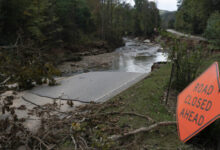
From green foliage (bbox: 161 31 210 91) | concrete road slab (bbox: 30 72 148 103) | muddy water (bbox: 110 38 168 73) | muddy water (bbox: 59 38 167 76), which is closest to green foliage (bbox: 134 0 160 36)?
muddy water (bbox: 110 38 168 73)

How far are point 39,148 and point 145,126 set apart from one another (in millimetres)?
1885

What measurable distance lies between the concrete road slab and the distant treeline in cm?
184

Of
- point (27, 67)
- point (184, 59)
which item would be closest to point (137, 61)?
point (184, 59)

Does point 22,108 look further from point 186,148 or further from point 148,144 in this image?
point 186,148

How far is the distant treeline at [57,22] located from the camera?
17.5 metres

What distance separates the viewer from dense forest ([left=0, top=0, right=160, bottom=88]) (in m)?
6.21

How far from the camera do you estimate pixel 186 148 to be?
2.86m

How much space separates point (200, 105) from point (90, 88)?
164 inches

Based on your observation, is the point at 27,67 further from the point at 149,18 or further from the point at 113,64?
the point at 149,18

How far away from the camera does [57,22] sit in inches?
1074

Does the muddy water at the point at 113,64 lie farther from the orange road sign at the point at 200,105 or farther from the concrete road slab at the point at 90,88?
the orange road sign at the point at 200,105

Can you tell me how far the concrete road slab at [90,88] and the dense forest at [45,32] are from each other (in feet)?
2.01

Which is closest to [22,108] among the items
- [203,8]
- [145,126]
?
[145,126]

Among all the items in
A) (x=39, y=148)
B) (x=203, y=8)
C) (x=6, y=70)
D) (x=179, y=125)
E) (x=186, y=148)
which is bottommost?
Result: (x=39, y=148)
